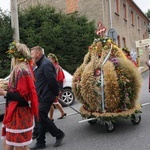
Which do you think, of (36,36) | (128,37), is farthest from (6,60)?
(128,37)

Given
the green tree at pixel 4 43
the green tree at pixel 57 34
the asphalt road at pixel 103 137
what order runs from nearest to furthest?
the asphalt road at pixel 103 137, the green tree at pixel 4 43, the green tree at pixel 57 34

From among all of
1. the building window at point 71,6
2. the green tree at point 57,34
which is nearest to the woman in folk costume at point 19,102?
the green tree at point 57,34

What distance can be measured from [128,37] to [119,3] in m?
4.08

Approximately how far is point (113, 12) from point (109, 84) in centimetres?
1998

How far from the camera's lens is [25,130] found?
387cm

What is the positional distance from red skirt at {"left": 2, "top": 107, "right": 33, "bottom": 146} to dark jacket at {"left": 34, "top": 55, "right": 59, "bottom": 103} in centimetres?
149

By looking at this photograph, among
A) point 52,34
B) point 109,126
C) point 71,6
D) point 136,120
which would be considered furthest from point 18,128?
point 71,6

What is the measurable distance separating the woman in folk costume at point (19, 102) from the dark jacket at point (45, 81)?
1401 millimetres

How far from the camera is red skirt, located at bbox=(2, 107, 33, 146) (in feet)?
12.6

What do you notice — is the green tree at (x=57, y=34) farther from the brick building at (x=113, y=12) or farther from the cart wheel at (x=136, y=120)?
the cart wheel at (x=136, y=120)

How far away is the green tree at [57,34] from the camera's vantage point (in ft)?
51.6

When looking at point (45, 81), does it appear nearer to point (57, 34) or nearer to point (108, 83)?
point (108, 83)

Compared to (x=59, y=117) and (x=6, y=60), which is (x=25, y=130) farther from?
(x=6, y=60)

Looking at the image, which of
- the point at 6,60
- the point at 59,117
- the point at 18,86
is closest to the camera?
the point at 18,86
